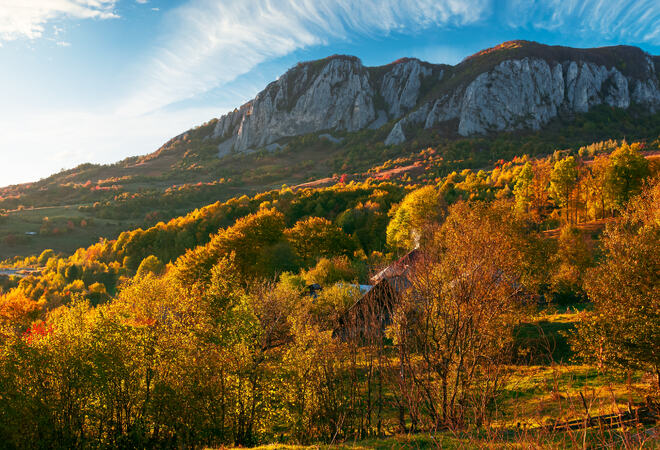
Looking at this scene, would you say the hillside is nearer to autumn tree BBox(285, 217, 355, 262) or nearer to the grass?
autumn tree BBox(285, 217, 355, 262)

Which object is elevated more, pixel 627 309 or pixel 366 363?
pixel 627 309

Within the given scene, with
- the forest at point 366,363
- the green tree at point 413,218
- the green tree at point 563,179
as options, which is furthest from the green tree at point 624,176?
the green tree at point 413,218

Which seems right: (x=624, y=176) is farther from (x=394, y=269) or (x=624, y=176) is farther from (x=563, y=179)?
(x=394, y=269)

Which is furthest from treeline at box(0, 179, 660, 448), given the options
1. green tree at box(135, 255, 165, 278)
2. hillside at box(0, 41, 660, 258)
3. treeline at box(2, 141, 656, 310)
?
hillside at box(0, 41, 660, 258)

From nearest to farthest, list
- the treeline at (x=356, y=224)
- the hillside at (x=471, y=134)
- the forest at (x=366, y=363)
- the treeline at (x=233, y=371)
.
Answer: the forest at (x=366, y=363) → the treeline at (x=233, y=371) → the treeline at (x=356, y=224) → the hillside at (x=471, y=134)

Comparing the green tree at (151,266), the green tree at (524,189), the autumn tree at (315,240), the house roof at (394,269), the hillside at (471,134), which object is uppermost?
the hillside at (471,134)

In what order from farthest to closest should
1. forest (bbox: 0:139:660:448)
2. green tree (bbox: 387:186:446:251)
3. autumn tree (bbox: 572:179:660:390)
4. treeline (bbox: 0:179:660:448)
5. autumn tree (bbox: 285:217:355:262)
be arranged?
autumn tree (bbox: 285:217:355:262)
green tree (bbox: 387:186:446:251)
treeline (bbox: 0:179:660:448)
autumn tree (bbox: 572:179:660:390)
forest (bbox: 0:139:660:448)

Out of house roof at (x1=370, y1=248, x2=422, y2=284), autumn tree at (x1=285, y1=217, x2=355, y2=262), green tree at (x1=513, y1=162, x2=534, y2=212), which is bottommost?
house roof at (x1=370, y1=248, x2=422, y2=284)

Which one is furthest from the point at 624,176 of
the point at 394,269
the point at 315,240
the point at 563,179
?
the point at 315,240

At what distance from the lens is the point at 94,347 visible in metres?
18.7

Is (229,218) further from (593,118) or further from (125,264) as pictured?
(593,118)

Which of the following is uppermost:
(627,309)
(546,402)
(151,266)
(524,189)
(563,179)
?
(563,179)

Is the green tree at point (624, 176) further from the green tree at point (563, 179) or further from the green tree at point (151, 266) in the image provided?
the green tree at point (151, 266)

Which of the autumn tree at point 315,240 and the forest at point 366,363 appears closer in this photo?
the forest at point 366,363
